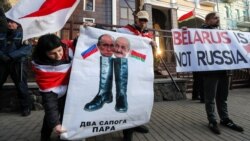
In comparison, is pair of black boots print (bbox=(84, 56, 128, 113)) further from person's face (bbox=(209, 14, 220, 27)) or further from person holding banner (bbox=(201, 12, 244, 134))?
person's face (bbox=(209, 14, 220, 27))

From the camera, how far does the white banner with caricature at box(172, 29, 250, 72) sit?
4926 mm

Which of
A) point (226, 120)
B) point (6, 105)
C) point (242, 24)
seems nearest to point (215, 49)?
point (226, 120)

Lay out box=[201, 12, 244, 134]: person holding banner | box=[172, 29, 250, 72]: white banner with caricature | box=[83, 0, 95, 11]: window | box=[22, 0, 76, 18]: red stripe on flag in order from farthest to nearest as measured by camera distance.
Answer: box=[83, 0, 95, 11]: window < box=[172, 29, 250, 72]: white banner with caricature < box=[201, 12, 244, 134]: person holding banner < box=[22, 0, 76, 18]: red stripe on flag

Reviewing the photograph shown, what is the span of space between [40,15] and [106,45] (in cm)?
100

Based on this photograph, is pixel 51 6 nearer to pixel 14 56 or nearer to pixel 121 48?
pixel 121 48

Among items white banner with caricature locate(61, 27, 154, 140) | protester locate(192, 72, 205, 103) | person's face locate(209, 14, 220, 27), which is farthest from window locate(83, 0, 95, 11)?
white banner with caricature locate(61, 27, 154, 140)

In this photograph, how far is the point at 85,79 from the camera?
3053 mm

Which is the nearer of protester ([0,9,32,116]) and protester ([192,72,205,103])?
protester ([0,9,32,116])

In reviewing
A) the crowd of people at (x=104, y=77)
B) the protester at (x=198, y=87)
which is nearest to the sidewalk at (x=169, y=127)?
the crowd of people at (x=104, y=77)

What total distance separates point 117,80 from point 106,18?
18.5 meters

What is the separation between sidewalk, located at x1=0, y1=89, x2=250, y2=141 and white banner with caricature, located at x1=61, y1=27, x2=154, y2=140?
0.93 m

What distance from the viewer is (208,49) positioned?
5.03 meters

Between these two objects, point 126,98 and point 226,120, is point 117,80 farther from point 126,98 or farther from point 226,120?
point 226,120

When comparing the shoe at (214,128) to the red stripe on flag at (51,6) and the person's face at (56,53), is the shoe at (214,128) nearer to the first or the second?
the person's face at (56,53)
